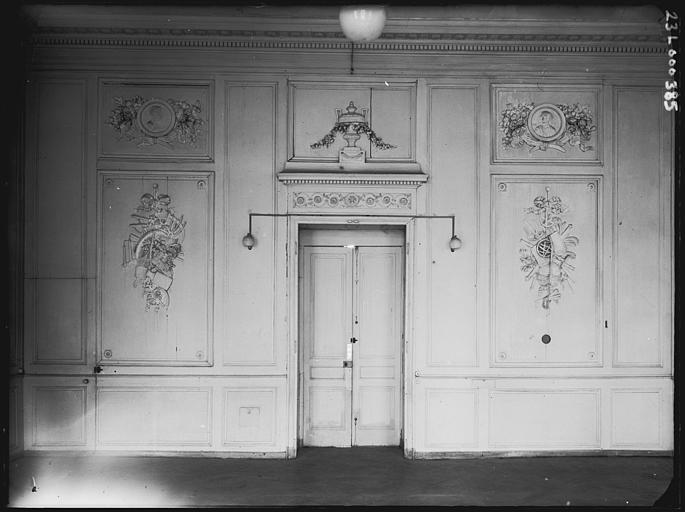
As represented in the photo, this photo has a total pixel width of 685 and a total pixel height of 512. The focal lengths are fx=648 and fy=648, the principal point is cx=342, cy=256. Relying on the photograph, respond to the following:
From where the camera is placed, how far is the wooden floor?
4.75m

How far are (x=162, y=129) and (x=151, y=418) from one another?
2.56 metres

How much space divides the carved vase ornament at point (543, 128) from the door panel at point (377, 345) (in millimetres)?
1476

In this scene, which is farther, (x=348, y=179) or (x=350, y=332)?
(x=350, y=332)

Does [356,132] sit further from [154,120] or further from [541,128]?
[154,120]

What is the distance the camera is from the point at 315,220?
5777 mm

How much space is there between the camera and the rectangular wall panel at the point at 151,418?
5.70m

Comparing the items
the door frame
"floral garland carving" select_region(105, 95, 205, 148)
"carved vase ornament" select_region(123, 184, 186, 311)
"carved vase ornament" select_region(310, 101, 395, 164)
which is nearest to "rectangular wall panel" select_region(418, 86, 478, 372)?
the door frame

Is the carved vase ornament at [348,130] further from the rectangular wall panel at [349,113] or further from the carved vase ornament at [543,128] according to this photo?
the carved vase ornament at [543,128]

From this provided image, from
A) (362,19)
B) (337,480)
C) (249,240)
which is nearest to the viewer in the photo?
(362,19)

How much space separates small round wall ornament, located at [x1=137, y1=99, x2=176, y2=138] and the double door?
1.56 metres

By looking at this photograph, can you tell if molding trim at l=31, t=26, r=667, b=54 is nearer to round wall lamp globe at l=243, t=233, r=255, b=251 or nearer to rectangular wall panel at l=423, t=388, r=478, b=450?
round wall lamp globe at l=243, t=233, r=255, b=251

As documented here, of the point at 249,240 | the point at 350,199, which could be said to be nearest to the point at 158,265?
the point at 249,240

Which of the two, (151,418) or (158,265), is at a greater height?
(158,265)

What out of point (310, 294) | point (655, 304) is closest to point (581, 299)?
point (655, 304)
